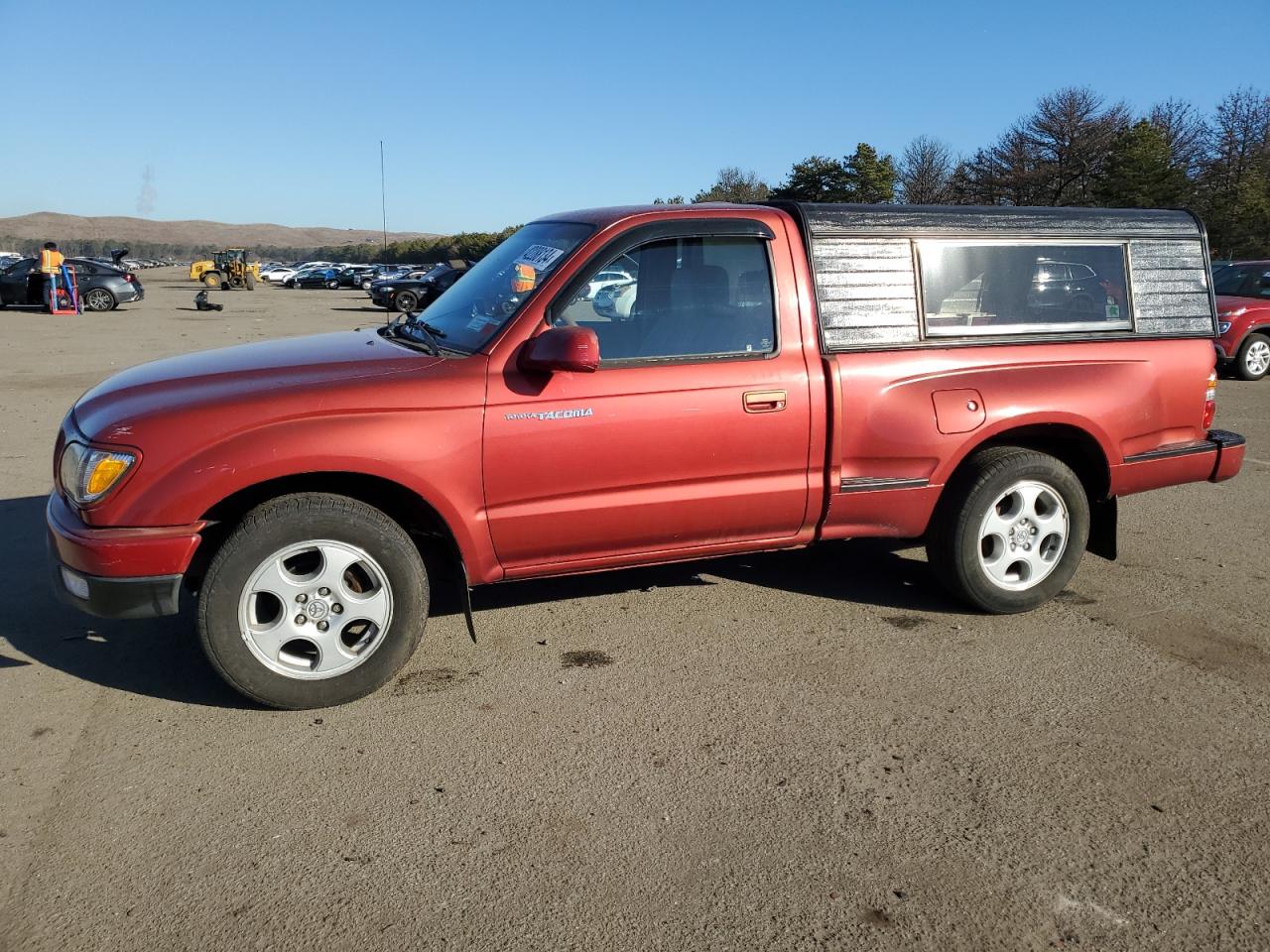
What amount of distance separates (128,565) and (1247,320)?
47.2 ft

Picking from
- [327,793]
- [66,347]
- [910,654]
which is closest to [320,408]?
[327,793]

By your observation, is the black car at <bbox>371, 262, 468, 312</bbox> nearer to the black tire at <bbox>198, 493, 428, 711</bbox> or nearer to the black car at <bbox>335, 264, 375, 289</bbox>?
the black tire at <bbox>198, 493, 428, 711</bbox>

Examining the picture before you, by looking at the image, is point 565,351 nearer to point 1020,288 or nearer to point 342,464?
point 342,464

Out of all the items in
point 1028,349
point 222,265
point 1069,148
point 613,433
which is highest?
point 1069,148

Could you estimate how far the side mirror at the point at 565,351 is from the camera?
372cm

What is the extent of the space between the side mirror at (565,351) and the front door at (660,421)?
0.35ft

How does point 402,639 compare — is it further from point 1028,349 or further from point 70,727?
point 1028,349

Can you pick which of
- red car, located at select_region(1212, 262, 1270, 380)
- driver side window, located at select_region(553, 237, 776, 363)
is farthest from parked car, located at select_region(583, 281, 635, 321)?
red car, located at select_region(1212, 262, 1270, 380)

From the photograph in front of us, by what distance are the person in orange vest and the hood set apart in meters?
23.6

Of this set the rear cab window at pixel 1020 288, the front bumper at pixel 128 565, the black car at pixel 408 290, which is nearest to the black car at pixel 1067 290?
the rear cab window at pixel 1020 288

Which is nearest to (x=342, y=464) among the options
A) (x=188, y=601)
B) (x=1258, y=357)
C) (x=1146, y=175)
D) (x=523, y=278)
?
Answer: (x=523, y=278)

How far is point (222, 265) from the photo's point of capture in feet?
146

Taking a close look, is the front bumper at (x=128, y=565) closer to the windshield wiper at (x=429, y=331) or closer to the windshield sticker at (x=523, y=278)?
the windshield wiper at (x=429, y=331)

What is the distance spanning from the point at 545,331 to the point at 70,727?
2.23 metres
